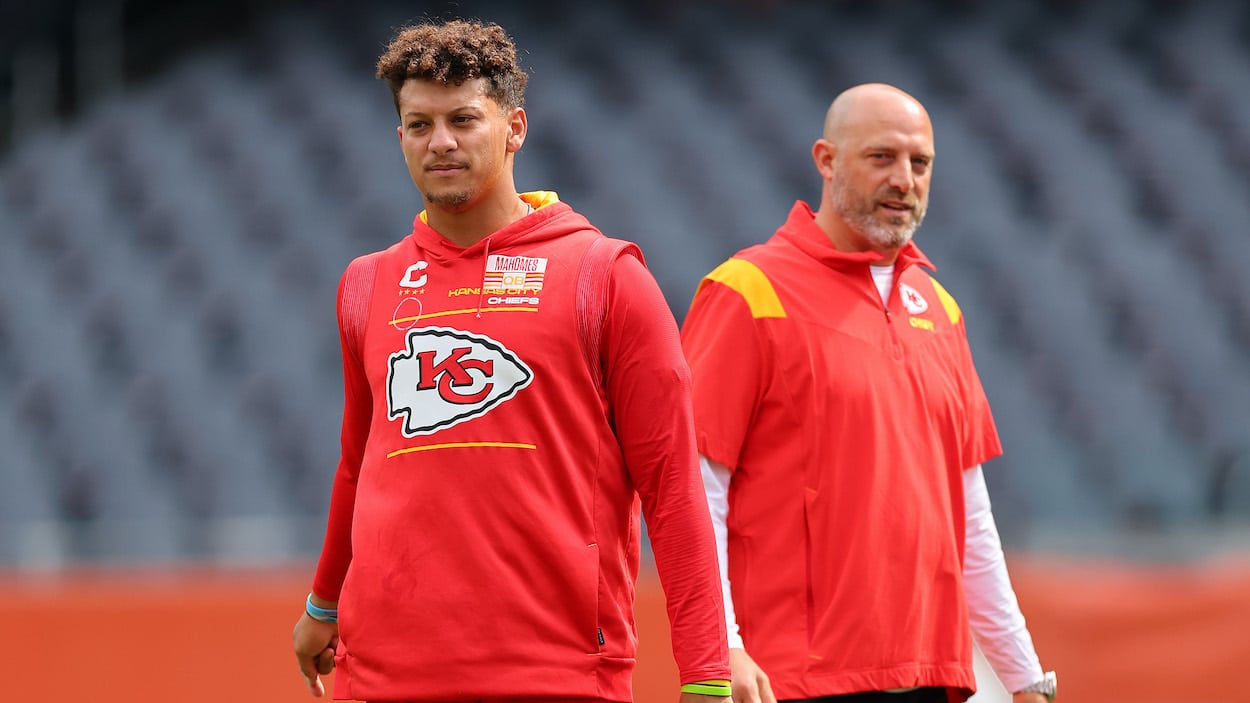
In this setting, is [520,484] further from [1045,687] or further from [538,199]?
[1045,687]

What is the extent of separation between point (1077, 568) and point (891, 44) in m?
5.20

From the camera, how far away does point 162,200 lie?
998 centimetres

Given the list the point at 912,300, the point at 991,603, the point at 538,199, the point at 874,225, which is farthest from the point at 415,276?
the point at 991,603

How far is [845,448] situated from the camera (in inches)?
133

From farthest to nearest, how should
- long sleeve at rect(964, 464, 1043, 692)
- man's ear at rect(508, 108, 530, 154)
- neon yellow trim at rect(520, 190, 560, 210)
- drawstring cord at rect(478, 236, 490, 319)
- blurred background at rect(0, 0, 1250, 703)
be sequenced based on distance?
blurred background at rect(0, 0, 1250, 703) < long sleeve at rect(964, 464, 1043, 692) < neon yellow trim at rect(520, 190, 560, 210) < man's ear at rect(508, 108, 530, 154) < drawstring cord at rect(478, 236, 490, 319)

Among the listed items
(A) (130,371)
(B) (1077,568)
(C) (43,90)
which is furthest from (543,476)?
(C) (43,90)

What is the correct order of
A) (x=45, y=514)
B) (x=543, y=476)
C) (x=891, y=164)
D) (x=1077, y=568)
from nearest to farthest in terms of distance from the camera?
(x=543, y=476)
(x=891, y=164)
(x=1077, y=568)
(x=45, y=514)

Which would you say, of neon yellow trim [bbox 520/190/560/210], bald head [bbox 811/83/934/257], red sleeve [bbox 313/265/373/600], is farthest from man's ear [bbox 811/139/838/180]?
red sleeve [bbox 313/265/373/600]

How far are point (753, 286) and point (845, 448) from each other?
0.39 m

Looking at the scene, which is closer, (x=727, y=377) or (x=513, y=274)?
(x=513, y=274)

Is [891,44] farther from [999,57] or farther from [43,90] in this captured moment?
[43,90]

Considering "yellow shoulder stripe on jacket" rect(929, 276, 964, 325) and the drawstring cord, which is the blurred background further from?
the drawstring cord

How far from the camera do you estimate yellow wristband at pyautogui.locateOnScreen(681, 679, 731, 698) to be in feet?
8.84

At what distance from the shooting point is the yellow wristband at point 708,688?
269 cm
